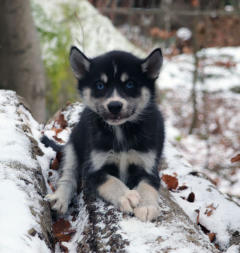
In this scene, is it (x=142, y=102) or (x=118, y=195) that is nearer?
(x=118, y=195)

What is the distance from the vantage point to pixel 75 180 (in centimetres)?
389

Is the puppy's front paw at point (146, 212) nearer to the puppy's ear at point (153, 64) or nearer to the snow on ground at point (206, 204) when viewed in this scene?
the snow on ground at point (206, 204)

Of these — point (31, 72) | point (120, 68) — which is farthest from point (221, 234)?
point (31, 72)

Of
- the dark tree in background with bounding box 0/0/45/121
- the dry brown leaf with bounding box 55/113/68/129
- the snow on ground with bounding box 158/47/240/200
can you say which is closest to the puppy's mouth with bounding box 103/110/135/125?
the dry brown leaf with bounding box 55/113/68/129

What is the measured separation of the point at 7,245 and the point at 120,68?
1.76 m

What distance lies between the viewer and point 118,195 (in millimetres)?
3047

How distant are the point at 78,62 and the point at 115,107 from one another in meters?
0.74

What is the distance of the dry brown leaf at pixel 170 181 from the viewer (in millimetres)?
4258

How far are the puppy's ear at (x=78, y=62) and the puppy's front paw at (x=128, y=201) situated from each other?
1.27 m

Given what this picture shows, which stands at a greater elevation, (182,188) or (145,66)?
(145,66)

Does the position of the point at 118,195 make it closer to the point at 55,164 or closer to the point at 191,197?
the point at 191,197

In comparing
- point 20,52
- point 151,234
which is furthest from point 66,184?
point 20,52

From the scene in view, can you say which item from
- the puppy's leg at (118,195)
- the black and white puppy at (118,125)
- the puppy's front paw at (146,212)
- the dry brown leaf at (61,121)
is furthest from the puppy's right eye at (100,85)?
the dry brown leaf at (61,121)

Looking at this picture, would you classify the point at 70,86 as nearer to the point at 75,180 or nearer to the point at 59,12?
the point at 59,12
